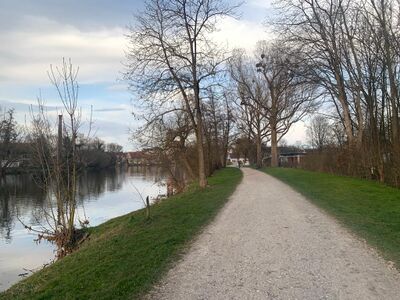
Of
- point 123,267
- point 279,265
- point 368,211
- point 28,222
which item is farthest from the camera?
point 28,222

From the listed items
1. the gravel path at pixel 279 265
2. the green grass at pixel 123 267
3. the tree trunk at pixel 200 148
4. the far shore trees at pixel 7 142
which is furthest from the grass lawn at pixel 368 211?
the far shore trees at pixel 7 142

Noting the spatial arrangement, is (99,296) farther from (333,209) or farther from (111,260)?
(333,209)

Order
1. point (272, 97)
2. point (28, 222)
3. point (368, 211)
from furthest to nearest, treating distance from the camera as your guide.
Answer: point (272, 97) < point (28, 222) < point (368, 211)

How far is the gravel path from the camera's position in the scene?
568 cm

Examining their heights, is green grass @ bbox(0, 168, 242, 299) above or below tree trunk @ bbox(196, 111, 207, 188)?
below

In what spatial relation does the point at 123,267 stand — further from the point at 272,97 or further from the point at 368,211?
the point at 272,97

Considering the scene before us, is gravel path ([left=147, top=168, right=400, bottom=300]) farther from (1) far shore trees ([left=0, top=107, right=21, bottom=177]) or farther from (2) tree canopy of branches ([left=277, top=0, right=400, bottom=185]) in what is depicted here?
(1) far shore trees ([left=0, top=107, right=21, bottom=177])

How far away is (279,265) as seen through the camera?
698cm

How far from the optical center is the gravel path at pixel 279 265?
5.68 m

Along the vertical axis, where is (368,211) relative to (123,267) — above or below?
above

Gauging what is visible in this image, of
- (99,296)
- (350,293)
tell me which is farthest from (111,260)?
(350,293)

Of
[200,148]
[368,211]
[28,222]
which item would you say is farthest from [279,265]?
[28,222]

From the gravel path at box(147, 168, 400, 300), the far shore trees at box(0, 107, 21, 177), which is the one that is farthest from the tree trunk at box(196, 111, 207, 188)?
the far shore trees at box(0, 107, 21, 177)

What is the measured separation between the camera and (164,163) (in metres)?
31.8
